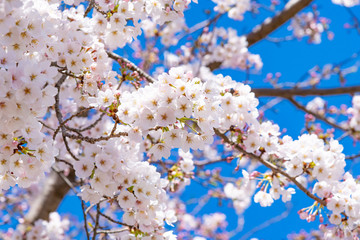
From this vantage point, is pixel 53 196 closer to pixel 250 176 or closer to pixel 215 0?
pixel 250 176

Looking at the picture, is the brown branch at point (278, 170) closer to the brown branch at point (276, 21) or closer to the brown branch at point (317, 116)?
the brown branch at point (317, 116)

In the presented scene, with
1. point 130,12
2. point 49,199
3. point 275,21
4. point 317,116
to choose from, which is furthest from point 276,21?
point 49,199

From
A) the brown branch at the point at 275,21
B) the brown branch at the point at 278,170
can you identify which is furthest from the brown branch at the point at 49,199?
the brown branch at the point at 275,21

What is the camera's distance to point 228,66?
206 inches

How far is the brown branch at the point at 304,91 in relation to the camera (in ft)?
12.3

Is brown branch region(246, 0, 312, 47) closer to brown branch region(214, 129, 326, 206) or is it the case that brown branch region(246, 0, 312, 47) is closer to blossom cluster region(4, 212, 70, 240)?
brown branch region(214, 129, 326, 206)

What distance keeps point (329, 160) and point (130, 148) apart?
1181mm

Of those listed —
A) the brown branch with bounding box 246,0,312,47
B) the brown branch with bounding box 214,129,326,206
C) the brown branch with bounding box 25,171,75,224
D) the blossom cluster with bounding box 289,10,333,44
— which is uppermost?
the blossom cluster with bounding box 289,10,333,44

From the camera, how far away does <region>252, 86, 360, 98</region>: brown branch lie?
3.73m

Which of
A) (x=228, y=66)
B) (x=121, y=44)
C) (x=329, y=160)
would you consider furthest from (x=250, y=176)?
(x=228, y=66)

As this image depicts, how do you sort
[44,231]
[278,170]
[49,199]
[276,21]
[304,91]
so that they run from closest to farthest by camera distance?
[278,170] → [44,231] → [304,91] → [49,199] → [276,21]

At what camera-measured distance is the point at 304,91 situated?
3805 millimetres

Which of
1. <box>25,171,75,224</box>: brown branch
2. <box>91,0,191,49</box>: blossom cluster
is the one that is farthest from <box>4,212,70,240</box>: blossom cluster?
<box>91,0,191,49</box>: blossom cluster

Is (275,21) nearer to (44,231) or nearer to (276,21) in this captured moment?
(276,21)
